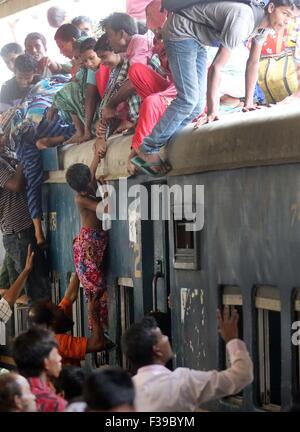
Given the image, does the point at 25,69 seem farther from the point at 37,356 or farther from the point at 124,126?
the point at 37,356

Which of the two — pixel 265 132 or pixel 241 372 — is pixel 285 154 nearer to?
pixel 265 132

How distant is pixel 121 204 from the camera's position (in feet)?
23.8

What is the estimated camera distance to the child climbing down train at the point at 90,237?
24.8ft

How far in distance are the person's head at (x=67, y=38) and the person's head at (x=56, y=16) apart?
0.68 metres

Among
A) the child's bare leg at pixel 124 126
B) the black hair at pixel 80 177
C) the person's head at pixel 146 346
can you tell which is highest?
the child's bare leg at pixel 124 126

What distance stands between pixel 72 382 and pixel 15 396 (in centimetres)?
95

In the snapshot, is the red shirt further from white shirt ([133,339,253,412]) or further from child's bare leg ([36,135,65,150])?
child's bare leg ([36,135,65,150])

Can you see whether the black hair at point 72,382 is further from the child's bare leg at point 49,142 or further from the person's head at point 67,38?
the person's head at point 67,38

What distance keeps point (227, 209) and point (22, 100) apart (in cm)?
419

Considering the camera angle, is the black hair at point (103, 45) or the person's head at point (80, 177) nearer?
the black hair at point (103, 45)

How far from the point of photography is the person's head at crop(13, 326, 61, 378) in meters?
4.93

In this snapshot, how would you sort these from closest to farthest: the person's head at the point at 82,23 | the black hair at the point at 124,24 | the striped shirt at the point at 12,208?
the black hair at the point at 124,24
the person's head at the point at 82,23
the striped shirt at the point at 12,208

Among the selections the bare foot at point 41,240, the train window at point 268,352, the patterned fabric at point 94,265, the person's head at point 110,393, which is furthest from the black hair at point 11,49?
the person's head at point 110,393

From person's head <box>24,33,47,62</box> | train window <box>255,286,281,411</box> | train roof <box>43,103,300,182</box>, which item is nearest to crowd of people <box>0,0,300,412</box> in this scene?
train roof <box>43,103,300,182</box>
